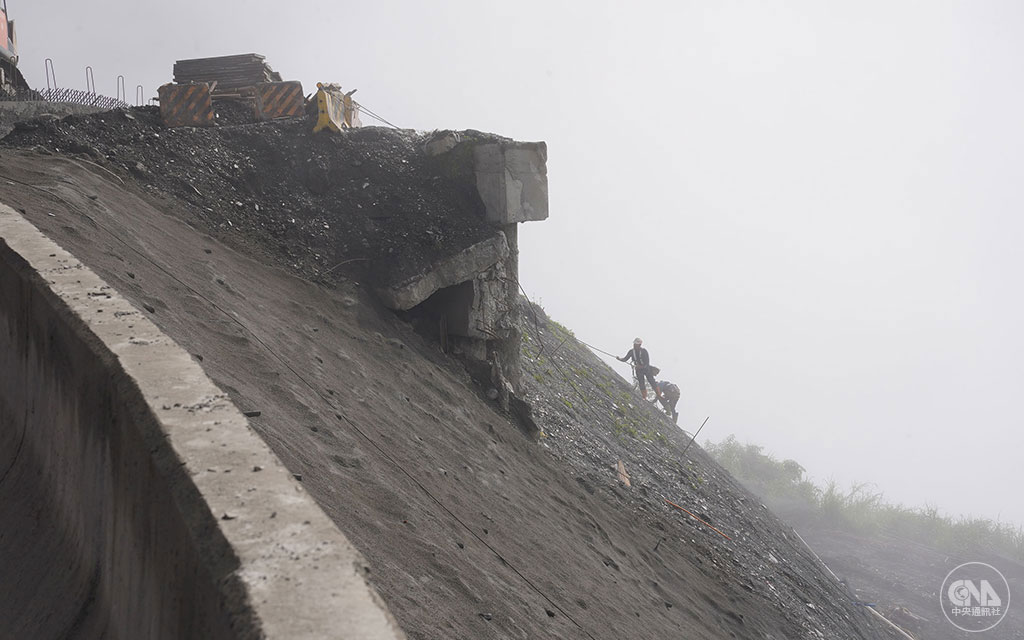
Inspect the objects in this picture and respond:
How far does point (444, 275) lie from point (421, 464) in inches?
122

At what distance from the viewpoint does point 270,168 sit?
883 cm

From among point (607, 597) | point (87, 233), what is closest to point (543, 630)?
point (607, 597)

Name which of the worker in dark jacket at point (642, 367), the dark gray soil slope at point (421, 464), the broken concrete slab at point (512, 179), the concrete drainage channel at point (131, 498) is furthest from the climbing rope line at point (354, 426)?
the worker in dark jacket at point (642, 367)

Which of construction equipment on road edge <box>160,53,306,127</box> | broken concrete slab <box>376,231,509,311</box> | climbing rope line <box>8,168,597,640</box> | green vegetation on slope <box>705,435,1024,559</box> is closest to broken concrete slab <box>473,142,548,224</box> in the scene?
broken concrete slab <box>376,231,509,311</box>

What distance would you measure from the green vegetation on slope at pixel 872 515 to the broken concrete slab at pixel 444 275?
74.5 feet

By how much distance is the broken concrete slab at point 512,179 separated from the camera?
8.97 metres

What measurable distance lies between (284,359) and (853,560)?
21327 millimetres

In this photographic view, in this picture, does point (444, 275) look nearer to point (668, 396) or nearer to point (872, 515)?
point (668, 396)

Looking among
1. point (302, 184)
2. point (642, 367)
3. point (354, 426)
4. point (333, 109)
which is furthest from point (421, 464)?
point (642, 367)

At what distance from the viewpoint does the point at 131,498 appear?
8.05ft

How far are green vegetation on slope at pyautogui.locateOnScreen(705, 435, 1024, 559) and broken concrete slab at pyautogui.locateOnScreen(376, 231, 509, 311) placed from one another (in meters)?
22.7

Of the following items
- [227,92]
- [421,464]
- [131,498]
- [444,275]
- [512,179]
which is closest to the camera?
[131,498]

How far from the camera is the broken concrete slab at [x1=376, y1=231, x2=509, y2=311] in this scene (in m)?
8.25

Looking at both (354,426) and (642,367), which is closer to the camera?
(354,426)
